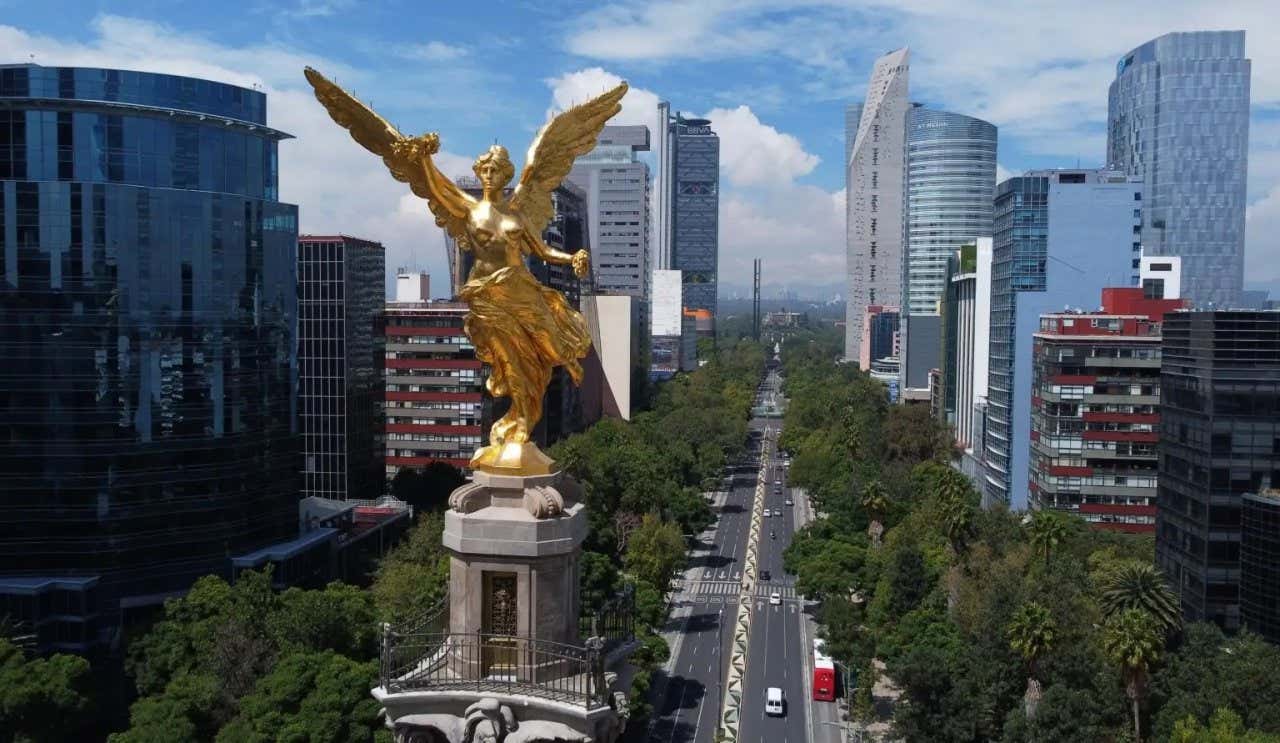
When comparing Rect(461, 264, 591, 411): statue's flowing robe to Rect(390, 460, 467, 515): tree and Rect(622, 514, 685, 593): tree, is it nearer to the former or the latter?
Rect(622, 514, 685, 593): tree

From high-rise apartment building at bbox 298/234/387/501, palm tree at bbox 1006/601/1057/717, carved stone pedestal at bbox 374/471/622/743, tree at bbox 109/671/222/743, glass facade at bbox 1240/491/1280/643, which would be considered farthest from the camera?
high-rise apartment building at bbox 298/234/387/501

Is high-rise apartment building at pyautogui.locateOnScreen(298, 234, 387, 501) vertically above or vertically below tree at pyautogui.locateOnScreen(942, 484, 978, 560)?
above

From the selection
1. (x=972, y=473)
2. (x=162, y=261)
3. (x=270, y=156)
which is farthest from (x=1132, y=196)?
(x=162, y=261)

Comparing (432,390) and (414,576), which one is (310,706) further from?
(432,390)

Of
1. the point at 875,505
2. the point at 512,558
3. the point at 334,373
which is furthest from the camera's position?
the point at 334,373

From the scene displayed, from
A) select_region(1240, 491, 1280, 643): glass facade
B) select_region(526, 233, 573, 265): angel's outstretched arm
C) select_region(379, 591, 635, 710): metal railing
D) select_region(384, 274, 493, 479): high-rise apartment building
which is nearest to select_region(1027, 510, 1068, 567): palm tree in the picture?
select_region(1240, 491, 1280, 643): glass facade

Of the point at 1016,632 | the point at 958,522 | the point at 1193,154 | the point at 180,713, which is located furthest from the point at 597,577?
the point at 1193,154
